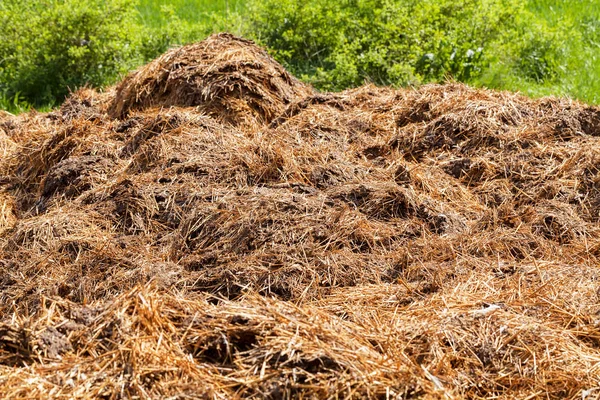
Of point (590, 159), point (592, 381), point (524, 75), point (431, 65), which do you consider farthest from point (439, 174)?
point (524, 75)

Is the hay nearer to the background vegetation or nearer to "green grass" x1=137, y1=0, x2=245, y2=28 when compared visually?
the background vegetation

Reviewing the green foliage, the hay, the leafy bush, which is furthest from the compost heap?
the green foliage

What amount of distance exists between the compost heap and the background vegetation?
1128mm

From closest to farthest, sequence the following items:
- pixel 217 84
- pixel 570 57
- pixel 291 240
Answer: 1. pixel 291 240
2. pixel 217 84
3. pixel 570 57

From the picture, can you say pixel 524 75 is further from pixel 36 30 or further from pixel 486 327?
pixel 486 327

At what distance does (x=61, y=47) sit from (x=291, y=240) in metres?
4.52

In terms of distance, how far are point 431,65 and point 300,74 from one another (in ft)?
3.92

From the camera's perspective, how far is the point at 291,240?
415cm

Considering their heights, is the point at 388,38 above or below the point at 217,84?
below

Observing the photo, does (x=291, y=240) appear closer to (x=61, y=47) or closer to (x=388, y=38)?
(x=388, y=38)

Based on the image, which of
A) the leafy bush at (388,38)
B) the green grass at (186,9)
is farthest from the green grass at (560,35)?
the leafy bush at (388,38)

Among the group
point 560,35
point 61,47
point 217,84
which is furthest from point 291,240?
point 560,35

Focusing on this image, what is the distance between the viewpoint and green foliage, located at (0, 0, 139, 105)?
305 inches

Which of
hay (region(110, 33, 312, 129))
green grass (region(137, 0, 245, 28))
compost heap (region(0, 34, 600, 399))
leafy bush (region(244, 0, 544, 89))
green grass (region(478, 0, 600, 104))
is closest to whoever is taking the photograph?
compost heap (region(0, 34, 600, 399))
